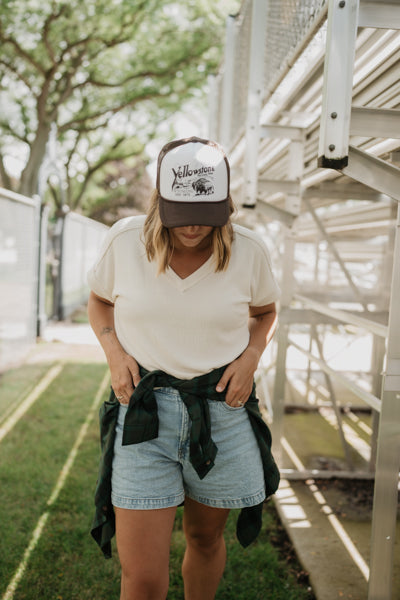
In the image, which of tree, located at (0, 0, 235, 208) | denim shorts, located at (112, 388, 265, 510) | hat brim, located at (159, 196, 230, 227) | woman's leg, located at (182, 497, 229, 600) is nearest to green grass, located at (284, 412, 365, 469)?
woman's leg, located at (182, 497, 229, 600)

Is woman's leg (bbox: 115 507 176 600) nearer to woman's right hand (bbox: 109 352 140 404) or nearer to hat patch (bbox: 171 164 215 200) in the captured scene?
woman's right hand (bbox: 109 352 140 404)

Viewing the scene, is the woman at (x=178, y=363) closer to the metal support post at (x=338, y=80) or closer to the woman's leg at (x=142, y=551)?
the woman's leg at (x=142, y=551)

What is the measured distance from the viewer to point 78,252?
1310 centimetres

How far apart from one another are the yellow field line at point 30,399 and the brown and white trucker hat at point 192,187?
3.47 m

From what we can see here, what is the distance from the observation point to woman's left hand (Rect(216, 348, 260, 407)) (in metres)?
1.85

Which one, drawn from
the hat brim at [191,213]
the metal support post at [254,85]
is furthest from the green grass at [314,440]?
the hat brim at [191,213]

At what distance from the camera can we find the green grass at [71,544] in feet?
8.76

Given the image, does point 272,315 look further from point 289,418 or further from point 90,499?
point 289,418

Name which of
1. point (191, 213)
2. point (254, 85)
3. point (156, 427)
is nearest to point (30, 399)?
point (254, 85)

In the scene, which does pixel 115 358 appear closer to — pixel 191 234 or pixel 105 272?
pixel 105 272

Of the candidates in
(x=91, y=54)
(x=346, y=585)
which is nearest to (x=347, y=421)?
(x=346, y=585)

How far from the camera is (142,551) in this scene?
177 centimetres

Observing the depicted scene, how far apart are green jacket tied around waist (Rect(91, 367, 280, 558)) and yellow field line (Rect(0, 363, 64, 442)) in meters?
2.91

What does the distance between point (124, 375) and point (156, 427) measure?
0.68ft
